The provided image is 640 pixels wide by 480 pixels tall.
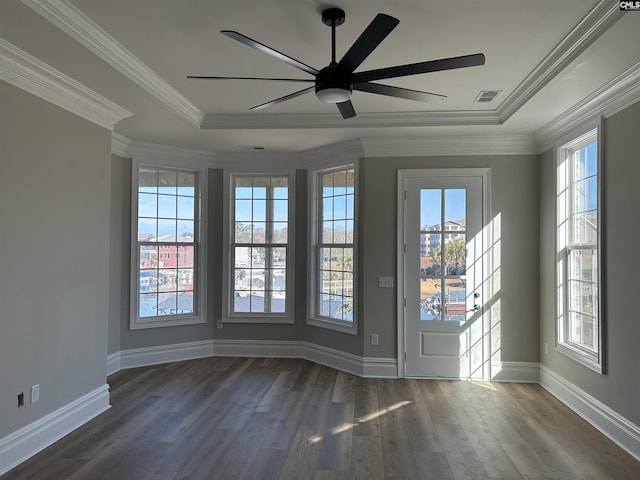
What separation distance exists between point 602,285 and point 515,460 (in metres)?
1.59

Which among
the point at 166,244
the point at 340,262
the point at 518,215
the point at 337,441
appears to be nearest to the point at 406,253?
the point at 340,262

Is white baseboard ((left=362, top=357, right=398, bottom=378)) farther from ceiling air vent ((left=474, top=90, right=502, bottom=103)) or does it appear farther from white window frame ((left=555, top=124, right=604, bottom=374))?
ceiling air vent ((left=474, top=90, right=502, bottom=103))

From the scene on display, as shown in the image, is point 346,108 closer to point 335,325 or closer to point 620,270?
point 620,270

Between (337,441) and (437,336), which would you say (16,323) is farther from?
(437,336)

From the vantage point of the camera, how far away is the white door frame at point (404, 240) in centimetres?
482

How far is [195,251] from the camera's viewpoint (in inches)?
223

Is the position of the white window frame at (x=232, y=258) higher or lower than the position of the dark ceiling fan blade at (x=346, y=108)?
lower

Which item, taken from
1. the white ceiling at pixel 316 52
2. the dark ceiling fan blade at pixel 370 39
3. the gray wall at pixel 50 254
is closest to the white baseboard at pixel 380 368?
the white ceiling at pixel 316 52

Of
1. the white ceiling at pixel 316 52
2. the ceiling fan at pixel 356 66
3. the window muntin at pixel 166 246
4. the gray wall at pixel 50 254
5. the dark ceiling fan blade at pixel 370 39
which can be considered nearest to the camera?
the dark ceiling fan blade at pixel 370 39

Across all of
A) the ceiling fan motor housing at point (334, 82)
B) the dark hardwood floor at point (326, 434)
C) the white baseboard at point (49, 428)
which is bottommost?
the dark hardwood floor at point (326, 434)

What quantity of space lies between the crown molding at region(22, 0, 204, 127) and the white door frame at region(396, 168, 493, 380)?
8.14 ft

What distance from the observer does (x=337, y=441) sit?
10.6 feet

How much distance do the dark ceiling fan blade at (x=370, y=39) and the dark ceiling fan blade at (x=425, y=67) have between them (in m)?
0.10

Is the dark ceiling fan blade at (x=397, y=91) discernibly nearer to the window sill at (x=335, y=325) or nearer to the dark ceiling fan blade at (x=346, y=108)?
the dark ceiling fan blade at (x=346, y=108)
